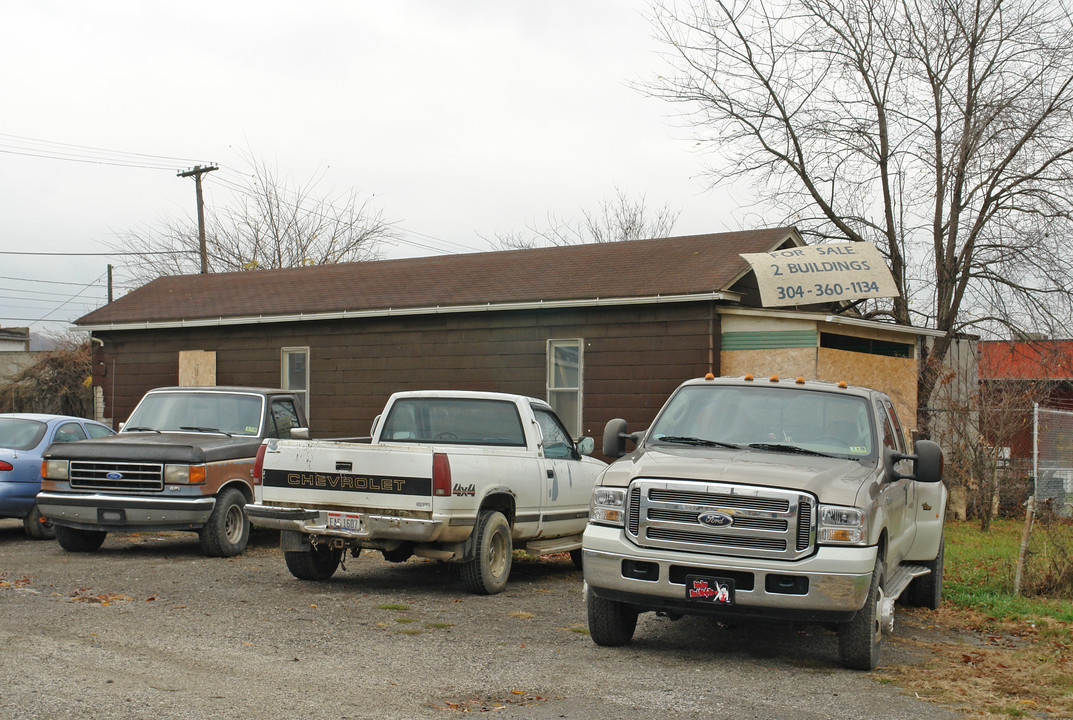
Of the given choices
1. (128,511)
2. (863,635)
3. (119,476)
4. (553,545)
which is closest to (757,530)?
(863,635)

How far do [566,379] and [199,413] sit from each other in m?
6.51

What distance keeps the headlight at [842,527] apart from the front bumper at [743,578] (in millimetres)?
55

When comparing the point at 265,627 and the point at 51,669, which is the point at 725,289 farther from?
the point at 51,669

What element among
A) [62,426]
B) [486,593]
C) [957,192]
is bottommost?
[486,593]

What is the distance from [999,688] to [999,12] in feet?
59.0

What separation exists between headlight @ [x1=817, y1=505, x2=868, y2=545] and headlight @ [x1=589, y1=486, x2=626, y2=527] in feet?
4.20

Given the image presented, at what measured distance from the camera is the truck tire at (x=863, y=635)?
262 inches

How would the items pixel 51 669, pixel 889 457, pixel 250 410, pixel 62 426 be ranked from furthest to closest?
pixel 62 426 → pixel 250 410 → pixel 889 457 → pixel 51 669

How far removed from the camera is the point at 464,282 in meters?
19.5

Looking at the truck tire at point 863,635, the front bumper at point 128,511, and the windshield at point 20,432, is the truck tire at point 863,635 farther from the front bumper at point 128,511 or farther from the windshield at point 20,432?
the windshield at point 20,432

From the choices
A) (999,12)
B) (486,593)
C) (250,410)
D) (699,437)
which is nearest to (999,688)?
(699,437)

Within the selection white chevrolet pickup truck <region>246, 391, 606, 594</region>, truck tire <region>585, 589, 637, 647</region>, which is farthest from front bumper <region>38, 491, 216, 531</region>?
truck tire <region>585, 589, 637, 647</region>

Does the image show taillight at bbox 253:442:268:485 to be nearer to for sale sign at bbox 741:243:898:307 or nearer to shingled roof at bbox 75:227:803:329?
shingled roof at bbox 75:227:803:329

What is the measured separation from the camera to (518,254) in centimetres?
2109
